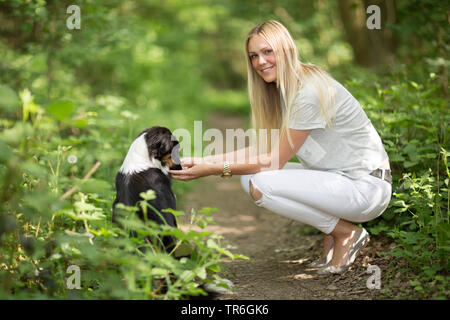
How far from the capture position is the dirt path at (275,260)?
2768 millimetres

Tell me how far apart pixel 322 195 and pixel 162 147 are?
3.79 ft

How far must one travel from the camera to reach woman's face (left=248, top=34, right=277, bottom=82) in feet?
10.1

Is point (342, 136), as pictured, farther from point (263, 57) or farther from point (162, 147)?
point (162, 147)

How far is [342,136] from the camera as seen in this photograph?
3023mm

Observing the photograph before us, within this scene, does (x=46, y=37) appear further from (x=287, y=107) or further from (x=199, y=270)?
(x=199, y=270)

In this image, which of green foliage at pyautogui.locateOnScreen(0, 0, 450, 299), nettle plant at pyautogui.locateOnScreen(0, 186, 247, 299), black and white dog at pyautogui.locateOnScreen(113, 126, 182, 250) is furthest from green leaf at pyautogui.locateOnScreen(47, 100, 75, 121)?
black and white dog at pyautogui.locateOnScreen(113, 126, 182, 250)

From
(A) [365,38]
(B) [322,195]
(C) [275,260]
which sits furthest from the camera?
(A) [365,38]

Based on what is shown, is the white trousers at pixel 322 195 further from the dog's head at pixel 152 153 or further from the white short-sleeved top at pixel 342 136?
the dog's head at pixel 152 153

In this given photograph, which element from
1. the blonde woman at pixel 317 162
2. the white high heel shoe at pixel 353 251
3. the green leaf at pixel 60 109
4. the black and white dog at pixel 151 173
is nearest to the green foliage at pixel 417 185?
the white high heel shoe at pixel 353 251

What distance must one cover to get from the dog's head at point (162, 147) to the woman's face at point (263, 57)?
2.86 feet

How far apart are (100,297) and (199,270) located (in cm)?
58

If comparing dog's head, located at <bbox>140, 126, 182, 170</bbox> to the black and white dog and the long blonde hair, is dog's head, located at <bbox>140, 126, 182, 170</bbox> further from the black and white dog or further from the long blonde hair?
the long blonde hair

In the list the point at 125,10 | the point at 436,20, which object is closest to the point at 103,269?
the point at 436,20

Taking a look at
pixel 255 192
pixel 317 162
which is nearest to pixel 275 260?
pixel 255 192
